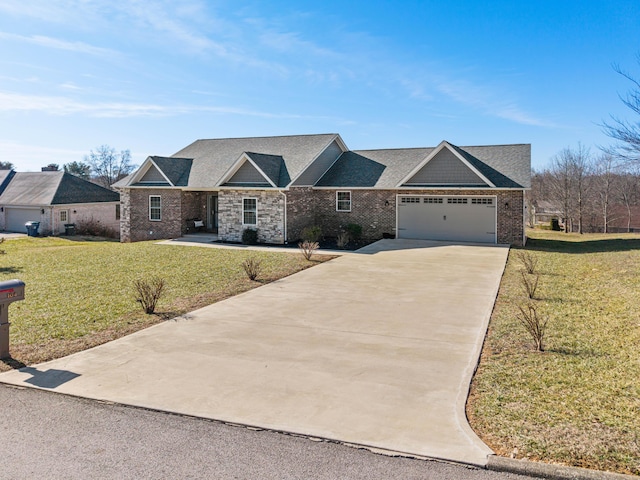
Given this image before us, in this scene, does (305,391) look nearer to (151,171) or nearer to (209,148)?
(151,171)

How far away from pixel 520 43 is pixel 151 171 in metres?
20.2

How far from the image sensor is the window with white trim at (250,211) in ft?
78.7

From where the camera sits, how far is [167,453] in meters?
4.52

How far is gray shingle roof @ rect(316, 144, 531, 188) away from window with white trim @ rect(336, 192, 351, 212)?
526 mm

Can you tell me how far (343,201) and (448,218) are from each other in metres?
5.58

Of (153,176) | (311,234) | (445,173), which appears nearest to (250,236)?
(311,234)

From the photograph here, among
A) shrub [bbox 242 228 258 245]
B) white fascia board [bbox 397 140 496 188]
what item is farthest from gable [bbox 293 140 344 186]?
white fascia board [bbox 397 140 496 188]

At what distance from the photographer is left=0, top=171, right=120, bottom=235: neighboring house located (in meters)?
34.8

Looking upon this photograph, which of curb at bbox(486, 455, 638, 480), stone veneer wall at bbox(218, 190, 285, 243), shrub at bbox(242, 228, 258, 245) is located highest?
stone veneer wall at bbox(218, 190, 285, 243)

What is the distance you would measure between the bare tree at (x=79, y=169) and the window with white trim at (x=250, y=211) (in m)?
62.0

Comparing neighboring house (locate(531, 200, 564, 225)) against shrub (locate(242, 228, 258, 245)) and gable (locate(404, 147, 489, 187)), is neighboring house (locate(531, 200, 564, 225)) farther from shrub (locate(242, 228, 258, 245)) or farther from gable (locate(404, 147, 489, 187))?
shrub (locate(242, 228, 258, 245))

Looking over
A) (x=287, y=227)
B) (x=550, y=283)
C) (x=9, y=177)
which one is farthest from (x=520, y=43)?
(x=9, y=177)

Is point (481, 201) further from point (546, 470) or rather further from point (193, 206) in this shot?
point (546, 470)

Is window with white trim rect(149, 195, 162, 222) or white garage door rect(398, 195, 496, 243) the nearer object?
white garage door rect(398, 195, 496, 243)
